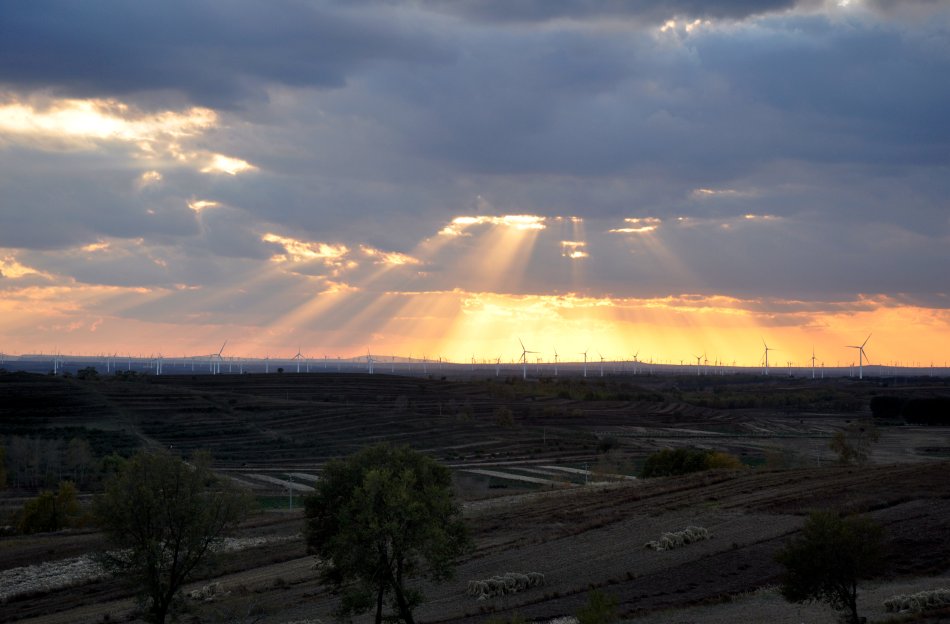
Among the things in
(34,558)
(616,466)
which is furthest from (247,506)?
(616,466)

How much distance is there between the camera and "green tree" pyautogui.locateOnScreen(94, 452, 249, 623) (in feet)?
112

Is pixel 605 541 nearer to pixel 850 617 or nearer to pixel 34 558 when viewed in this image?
pixel 850 617

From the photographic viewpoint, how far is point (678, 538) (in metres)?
47.1

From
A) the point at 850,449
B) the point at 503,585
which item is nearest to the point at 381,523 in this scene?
the point at 503,585

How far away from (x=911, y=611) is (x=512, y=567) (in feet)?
67.6

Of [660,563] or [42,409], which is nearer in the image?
[660,563]

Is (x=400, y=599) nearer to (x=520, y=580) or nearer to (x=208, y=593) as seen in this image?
(x=520, y=580)

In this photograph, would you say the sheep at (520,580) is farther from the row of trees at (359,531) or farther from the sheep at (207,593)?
the sheep at (207,593)

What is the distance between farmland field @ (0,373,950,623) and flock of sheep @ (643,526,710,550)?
0.77 meters

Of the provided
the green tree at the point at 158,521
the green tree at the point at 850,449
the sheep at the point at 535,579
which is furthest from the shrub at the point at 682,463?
the green tree at the point at 158,521

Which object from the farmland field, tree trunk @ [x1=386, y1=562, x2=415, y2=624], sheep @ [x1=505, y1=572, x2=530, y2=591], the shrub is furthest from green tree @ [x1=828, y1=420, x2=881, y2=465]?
tree trunk @ [x1=386, y1=562, x2=415, y2=624]

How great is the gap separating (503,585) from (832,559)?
17.2 metres

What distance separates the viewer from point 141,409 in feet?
465

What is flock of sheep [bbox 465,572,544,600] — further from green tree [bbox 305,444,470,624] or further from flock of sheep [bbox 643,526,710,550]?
flock of sheep [bbox 643,526,710,550]
